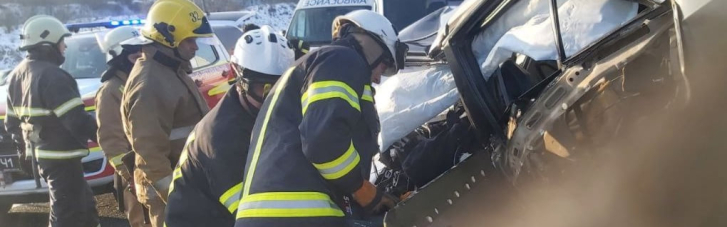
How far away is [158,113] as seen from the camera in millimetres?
3373

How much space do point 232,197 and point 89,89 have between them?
11.7ft

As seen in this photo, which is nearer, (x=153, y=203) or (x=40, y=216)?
(x=153, y=203)

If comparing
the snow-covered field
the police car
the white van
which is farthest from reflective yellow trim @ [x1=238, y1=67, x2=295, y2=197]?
the snow-covered field

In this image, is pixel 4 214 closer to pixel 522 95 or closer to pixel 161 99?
pixel 161 99

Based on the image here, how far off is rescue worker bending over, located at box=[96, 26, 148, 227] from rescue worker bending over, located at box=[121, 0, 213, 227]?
384 millimetres

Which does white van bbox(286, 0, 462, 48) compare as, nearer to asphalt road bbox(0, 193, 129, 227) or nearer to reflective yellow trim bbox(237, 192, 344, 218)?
asphalt road bbox(0, 193, 129, 227)

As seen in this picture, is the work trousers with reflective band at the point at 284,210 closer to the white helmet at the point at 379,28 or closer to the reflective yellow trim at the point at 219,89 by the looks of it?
the white helmet at the point at 379,28

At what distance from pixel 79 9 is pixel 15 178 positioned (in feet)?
77.8

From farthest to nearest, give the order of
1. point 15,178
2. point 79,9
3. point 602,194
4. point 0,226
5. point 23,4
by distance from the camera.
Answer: point 79,9
point 23,4
point 0,226
point 15,178
point 602,194

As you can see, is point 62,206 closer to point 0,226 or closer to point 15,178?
point 15,178

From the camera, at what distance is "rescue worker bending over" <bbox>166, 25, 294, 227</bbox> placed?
2.56 m

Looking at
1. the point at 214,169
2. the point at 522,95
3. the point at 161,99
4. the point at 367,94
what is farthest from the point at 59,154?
the point at 522,95

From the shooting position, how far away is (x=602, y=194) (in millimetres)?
1947

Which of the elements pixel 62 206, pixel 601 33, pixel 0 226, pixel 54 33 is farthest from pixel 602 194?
pixel 0 226
